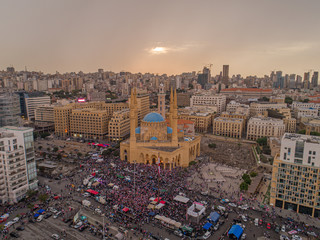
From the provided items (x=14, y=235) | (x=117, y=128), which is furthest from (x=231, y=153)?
(x=14, y=235)

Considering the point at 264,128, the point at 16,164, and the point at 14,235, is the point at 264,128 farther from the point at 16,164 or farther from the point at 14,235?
the point at 14,235

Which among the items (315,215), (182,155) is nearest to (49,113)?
(182,155)

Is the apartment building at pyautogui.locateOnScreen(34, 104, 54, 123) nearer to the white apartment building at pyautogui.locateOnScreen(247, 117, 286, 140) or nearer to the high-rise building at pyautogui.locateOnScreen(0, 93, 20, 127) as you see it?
the high-rise building at pyautogui.locateOnScreen(0, 93, 20, 127)

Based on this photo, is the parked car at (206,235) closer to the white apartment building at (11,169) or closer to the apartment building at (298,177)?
the apartment building at (298,177)

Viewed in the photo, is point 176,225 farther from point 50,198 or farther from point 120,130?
point 120,130

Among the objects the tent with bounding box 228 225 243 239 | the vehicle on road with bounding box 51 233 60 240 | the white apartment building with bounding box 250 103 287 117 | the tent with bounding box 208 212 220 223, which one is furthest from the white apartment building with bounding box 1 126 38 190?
the white apartment building with bounding box 250 103 287 117

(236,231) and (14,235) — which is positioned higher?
(236,231)

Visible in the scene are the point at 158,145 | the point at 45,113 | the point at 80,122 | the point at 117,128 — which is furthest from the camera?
the point at 45,113
